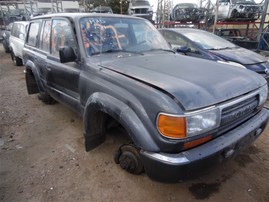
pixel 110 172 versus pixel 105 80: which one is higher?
pixel 105 80

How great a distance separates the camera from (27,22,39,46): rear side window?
445 centimetres

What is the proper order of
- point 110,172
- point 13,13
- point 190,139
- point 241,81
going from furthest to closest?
point 13,13 → point 110,172 → point 241,81 → point 190,139

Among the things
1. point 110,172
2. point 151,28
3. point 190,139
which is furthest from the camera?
point 151,28

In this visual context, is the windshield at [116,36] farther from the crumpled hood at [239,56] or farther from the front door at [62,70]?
the crumpled hood at [239,56]

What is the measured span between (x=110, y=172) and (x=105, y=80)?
46.0 inches

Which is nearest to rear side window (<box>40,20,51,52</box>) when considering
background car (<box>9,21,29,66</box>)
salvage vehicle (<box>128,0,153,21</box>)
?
background car (<box>9,21,29,66</box>)

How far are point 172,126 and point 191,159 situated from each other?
317mm

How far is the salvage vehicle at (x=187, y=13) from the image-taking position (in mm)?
13922

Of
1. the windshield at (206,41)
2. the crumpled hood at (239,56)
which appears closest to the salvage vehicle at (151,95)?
the crumpled hood at (239,56)

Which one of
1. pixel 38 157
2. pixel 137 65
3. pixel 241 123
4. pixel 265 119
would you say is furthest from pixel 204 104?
pixel 38 157

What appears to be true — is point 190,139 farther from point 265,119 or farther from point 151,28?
point 151,28

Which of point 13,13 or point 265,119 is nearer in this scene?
point 265,119

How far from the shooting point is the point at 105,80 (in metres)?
2.46

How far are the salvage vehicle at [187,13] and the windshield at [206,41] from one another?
325 inches
